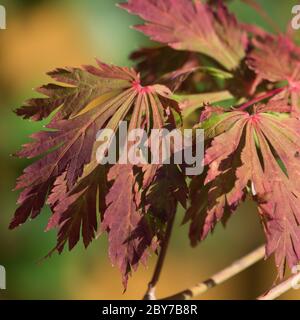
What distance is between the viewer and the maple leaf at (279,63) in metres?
0.99

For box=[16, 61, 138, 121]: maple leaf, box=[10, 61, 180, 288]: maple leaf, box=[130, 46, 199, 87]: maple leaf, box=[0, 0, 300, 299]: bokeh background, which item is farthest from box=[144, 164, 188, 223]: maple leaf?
box=[0, 0, 300, 299]: bokeh background

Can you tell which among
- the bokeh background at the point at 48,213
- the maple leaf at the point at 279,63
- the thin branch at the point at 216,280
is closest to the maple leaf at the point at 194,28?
the maple leaf at the point at 279,63

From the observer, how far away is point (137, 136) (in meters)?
0.82

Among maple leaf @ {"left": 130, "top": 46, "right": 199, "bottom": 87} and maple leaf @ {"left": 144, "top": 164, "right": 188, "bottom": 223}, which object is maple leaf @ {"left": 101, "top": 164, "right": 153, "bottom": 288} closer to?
maple leaf @ {"left": 144, "top": 164, "right": 188, "bottom": 223}

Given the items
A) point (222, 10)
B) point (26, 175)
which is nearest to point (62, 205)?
point (26, 175)

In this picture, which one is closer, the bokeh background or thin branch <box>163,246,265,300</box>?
thin branch <box>163,246,265,300</box>

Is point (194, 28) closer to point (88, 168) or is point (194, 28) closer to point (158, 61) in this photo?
point (158, 61)

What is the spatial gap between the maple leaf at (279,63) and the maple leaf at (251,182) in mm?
185

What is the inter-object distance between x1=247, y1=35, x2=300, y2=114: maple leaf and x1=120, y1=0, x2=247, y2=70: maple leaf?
0.04 m

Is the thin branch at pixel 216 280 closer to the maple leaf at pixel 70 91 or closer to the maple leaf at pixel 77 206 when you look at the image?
the maple leaf at pixel 77 206

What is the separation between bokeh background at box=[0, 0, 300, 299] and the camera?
8.34 feet

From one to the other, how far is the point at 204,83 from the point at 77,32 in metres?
1.64

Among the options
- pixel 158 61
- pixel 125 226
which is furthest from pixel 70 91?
pixel 158 61
